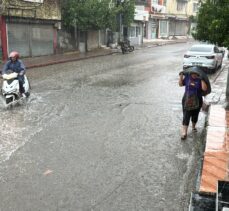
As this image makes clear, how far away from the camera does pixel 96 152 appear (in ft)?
24.5

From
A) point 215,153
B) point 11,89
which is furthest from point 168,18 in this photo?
point 215,153

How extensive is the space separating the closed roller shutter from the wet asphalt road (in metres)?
12.0

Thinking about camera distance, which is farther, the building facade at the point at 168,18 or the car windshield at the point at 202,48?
the building facade at the point at 168,18

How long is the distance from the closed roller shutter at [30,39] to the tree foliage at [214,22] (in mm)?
17307

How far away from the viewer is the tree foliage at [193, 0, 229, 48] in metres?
7.84

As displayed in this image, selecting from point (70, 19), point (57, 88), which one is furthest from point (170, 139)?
point (70, 19)

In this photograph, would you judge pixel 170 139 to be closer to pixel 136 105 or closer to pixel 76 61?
pixel 136 105

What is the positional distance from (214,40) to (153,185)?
4.17 metres

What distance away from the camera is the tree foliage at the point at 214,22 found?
309 inches

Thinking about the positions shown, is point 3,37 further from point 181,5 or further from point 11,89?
point 181,5

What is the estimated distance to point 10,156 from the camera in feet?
23.6

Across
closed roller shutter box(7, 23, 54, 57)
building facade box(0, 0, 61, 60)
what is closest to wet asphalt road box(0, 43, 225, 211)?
building facade box(0, 0, 61, 60)

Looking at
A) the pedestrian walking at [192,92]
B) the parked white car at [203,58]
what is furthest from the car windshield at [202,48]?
the pedestrian walking at [192,92]

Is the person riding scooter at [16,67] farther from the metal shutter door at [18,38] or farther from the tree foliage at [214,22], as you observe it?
the metal shutter door at [18,38]
